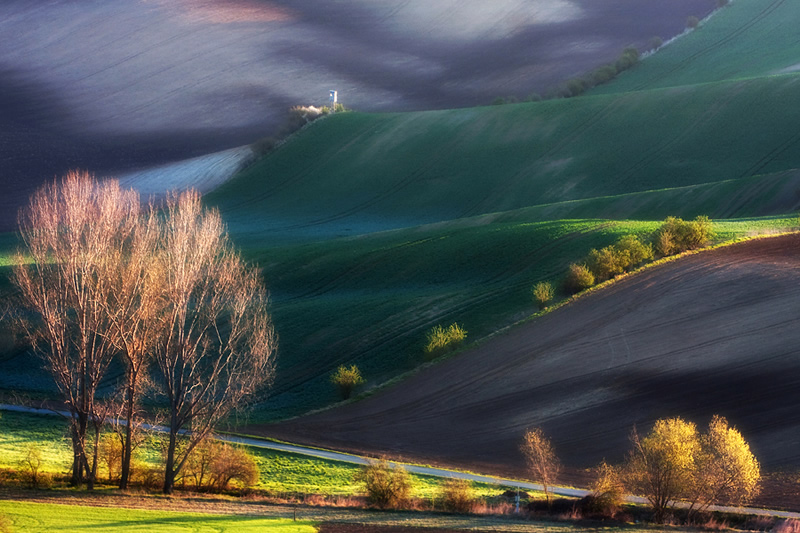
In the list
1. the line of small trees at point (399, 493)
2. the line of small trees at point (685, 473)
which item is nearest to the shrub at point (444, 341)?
the line of small trees at point (399, 493)

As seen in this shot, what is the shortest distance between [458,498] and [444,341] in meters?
17.8

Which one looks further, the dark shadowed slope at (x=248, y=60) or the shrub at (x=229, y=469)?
the dark shadowed slope at (x=248, y=60)

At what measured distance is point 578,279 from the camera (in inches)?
2015

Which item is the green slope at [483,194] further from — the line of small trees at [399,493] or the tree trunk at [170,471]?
the line of small trees at [399,493]

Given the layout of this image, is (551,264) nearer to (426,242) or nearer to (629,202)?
(426,242)

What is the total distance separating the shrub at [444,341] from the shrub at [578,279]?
717cm

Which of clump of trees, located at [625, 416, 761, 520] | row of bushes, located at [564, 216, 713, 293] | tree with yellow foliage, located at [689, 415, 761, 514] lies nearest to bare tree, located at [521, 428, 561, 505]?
clump of trees, located at [625, 416, 761, 520]

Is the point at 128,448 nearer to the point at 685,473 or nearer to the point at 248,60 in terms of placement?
the point at 685,473

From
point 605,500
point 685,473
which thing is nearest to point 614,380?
point 685,473

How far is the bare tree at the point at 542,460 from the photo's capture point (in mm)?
32031

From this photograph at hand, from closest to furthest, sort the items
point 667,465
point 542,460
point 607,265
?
1. point 667,465
2. point 542,460
3. point 607,265

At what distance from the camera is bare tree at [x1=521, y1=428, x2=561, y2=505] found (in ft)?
105

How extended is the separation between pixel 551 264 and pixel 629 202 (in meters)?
17.7

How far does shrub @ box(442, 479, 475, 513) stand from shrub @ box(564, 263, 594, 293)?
73.3 feet
